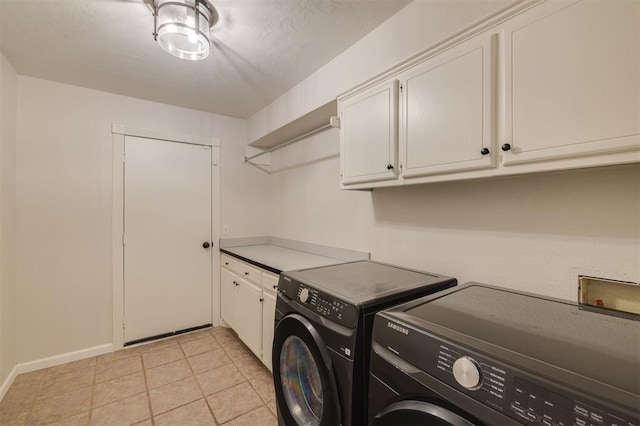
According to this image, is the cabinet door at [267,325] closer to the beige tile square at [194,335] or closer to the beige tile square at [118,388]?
the beige tile square at [118,388]

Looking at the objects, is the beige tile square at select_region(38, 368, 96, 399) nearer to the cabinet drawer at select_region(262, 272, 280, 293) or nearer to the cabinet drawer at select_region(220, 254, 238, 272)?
the cabinet drawer at select_region(220, 254, 238, 272)

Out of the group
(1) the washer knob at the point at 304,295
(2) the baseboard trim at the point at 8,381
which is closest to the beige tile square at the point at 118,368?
(2) the baseboard trim at the point at 8,381

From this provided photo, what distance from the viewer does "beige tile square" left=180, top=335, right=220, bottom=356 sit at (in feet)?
8.42

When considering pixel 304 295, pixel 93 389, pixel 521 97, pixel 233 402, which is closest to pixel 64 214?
pixel 93 389

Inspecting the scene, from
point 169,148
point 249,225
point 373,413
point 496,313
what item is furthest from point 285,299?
point 169,148

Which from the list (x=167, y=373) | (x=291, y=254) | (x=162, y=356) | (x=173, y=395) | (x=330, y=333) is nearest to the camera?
(x=330, y=333)

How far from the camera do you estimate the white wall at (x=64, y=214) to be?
2275 mm

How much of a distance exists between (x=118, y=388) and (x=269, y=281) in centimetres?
139

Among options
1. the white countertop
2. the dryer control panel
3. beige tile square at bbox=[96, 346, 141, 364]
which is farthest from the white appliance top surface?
beige tile square at bbox=[96, 346, 141, 364]

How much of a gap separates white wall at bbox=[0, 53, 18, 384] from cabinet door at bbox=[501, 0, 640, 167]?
314 cm

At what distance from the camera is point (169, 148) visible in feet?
9.39

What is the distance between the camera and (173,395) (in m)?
1.96

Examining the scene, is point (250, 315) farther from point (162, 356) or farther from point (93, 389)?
point (93, 389)

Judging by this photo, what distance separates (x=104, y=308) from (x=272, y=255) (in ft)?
5.47
